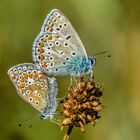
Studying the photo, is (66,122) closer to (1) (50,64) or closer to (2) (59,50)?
(1) (50,64)

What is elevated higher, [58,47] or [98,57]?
[58,47]

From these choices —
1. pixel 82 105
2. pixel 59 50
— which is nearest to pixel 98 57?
pixel 59 50

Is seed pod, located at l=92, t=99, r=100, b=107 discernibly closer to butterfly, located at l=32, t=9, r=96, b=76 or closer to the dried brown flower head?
the dried brown flower head

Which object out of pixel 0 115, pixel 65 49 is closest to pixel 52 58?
pixel 65 49

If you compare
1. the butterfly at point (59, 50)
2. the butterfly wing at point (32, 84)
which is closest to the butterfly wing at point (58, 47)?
the butterfly at point (59, 50)

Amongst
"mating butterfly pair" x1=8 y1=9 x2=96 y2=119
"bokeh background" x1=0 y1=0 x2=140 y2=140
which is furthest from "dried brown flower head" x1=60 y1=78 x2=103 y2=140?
"bokeh background" x1=0 y1=0 x2=140 y2=140

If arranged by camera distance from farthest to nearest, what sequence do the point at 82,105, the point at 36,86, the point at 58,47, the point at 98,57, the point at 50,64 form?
the point at 98,57 → the point at 58,47 → the point at 50,64 → the point at 36,86 → the point at 82,105
